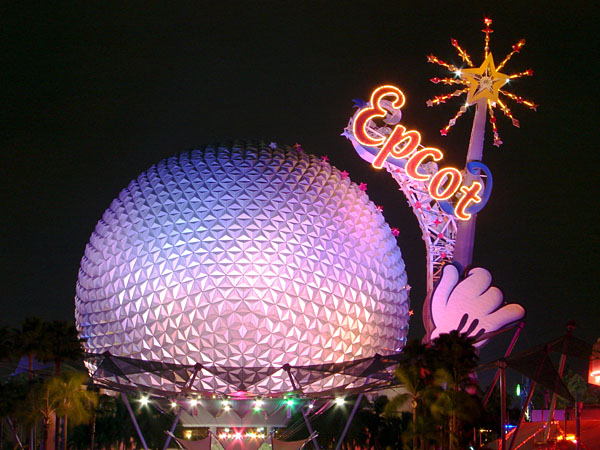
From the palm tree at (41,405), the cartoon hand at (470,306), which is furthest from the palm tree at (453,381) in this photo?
the palm tree at (41,405)

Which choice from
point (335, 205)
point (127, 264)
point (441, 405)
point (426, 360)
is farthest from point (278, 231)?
point (441, 405)

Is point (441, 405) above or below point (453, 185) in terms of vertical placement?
below

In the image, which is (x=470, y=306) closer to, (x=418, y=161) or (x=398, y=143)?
(x=418, y=161)

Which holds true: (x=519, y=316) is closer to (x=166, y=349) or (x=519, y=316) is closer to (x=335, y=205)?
(x=335, y=205)

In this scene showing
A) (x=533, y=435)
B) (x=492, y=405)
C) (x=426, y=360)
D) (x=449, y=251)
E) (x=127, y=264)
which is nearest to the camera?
(x=426, y=360)

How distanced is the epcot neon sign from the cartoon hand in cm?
430

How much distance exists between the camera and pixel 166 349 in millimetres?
45812

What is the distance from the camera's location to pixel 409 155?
50688 millimetres

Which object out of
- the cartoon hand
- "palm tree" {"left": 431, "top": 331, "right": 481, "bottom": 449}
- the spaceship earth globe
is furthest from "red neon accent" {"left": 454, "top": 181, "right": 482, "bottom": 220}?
"palm tree" {"left": 431, "top": 331, "right": 481, "bottom": 449}

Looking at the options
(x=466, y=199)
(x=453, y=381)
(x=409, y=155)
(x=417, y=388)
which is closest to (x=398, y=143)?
(x=409, y=155)

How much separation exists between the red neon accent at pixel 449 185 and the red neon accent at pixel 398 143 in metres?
2.48

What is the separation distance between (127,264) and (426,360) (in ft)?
65.2

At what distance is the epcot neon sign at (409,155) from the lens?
48.8 m

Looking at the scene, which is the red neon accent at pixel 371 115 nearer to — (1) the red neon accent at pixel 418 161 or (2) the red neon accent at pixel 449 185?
(1) the red neon accent at pixel 418 161
